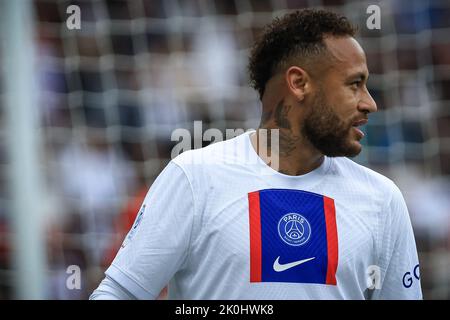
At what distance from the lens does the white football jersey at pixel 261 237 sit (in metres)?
1.88

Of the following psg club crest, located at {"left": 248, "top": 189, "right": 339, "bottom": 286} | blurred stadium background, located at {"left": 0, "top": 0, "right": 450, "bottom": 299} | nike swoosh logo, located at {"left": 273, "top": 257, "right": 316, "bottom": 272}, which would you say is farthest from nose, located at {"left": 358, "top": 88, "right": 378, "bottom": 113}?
blurred stadium background, located at {"left": 0, "top": 0, "right": 450, "bottom": 299}

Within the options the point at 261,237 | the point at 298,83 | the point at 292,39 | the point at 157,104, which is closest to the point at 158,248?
the point at 261,237

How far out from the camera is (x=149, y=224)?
74.7 inches

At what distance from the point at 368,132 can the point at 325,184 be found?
1.93 meters

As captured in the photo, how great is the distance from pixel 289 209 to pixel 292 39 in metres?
0.46

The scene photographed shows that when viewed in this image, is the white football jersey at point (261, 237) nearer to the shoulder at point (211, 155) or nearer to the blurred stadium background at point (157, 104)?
the shoulder at point (211, 155)

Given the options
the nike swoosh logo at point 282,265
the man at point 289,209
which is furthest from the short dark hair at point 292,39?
the nike swoosh logo at point 282,265

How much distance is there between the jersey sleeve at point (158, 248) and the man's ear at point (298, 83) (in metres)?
0.38

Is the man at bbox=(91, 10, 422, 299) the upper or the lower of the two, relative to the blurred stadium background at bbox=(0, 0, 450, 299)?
lower

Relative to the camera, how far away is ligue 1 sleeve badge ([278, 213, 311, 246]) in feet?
6.31

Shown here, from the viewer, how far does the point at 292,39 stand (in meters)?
2.08

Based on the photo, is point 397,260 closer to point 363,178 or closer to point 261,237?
point 363,178

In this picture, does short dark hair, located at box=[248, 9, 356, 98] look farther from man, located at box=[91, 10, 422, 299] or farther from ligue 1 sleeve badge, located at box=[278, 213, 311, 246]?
ligue 1 sleeve badge, located at box=[278, 213, 311, 246]
